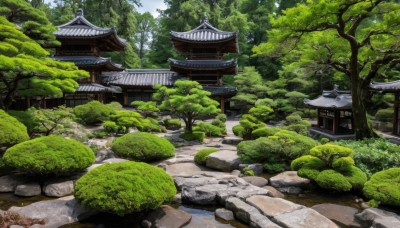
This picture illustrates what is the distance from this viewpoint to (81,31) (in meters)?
21.3

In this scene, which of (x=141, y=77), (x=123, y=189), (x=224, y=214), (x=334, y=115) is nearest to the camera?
(x=123, y=189)

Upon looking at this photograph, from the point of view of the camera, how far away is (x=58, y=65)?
40.0 feet

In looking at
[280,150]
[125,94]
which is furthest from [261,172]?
[125,94]

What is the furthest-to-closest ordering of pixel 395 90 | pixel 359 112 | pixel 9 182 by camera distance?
pixel 395 90, pixel 359 112, pixel 9 182

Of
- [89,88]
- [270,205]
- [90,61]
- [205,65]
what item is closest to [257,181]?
[270,205]

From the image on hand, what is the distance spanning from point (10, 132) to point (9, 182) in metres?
1.78

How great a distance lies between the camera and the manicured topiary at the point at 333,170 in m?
7.52

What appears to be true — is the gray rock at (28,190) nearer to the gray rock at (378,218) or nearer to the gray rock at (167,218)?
the gray rock at (167,218)

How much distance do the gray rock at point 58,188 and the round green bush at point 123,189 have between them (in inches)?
63.5

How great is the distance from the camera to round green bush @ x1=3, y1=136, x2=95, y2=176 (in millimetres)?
7043

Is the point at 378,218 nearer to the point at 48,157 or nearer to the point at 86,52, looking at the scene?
the point at 48,157

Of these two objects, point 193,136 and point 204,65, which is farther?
point 204,65

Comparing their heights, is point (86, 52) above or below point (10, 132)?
above

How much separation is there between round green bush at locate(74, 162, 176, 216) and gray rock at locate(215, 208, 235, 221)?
49.9 inches
